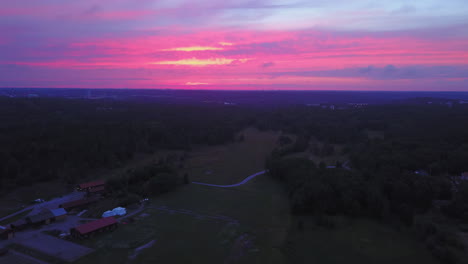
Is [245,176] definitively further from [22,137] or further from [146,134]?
[22,137]

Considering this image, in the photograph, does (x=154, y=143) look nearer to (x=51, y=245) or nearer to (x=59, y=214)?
(x=59, y=214)

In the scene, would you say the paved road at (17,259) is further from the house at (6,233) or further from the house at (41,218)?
the house at (41,218)

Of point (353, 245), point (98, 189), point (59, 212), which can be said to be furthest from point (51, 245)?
point (353, 245)

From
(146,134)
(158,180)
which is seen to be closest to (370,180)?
(158,180)

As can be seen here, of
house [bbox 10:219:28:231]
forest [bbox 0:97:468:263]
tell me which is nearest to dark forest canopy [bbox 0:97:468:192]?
forest [bbox 0:97:468:263]

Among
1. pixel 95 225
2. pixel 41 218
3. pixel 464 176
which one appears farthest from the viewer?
pixel 464 176

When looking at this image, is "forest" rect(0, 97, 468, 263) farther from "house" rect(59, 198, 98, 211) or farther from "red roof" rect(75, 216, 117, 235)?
"red roof" rect(75, 216, 117, 235)
